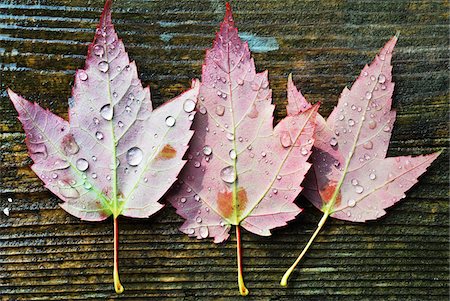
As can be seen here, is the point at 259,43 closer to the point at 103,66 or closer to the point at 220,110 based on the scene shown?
the point at 220,110

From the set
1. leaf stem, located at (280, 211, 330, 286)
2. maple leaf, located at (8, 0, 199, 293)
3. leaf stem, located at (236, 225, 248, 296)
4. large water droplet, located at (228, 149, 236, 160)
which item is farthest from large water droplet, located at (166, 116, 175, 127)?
leaf stem, located at (280, 211, 330, 286)

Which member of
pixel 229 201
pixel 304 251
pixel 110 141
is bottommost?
pixel 304 251

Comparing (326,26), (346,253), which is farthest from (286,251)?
(326,26)

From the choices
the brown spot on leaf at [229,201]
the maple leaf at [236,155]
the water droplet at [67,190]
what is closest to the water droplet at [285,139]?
the maple leaf at [236,155]

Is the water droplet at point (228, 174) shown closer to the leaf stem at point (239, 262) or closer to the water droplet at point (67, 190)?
the leaf stem at point (239, 262)

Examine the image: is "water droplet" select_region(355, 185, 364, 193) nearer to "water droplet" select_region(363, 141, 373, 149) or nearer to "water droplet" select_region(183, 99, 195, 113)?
"water droplet" select_region(363, 141, 373, 149)

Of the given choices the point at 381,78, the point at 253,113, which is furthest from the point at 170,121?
the point at 381,78

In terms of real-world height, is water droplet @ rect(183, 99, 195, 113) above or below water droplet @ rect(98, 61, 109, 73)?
below
